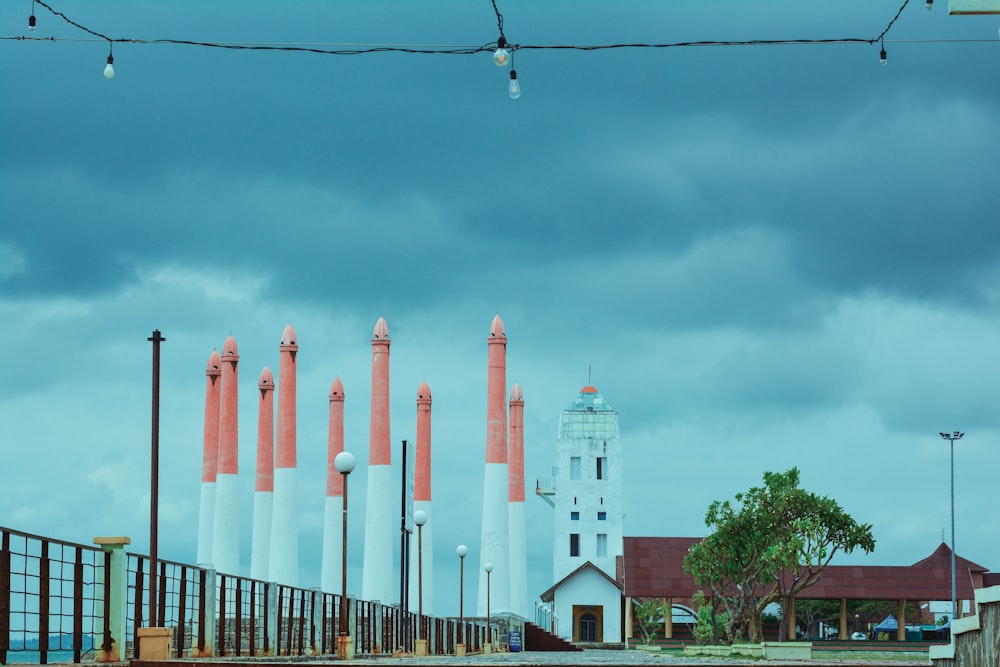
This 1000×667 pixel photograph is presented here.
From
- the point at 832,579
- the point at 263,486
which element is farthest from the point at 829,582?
the point at 263,486

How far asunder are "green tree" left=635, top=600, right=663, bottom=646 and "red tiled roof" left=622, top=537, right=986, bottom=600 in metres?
2.85

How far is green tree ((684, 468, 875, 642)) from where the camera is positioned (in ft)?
154

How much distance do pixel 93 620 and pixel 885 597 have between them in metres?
65.7

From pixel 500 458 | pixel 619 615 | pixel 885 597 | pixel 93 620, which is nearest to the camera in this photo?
pixel 93 620

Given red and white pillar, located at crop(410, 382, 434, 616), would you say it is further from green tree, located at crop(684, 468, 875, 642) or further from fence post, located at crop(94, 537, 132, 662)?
fence post, located at crop(94, 537, 132, 662)

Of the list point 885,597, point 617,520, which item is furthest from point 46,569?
point 617,520

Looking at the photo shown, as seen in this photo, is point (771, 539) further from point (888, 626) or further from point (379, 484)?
point (888, 626)

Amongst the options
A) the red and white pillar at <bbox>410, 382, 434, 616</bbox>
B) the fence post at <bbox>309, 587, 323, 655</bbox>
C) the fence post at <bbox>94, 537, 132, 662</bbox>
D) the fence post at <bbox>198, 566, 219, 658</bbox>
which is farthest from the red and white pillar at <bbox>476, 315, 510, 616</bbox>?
the fence post at <bbox>94, 537, 132, 662</bbox>

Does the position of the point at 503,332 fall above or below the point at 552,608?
above

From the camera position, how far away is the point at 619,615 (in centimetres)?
8381

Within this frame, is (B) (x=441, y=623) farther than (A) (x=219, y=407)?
No

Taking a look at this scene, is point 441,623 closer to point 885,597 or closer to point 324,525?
point 324,525

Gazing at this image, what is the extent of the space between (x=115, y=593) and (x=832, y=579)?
64992 millimetres

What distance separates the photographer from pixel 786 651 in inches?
1665
